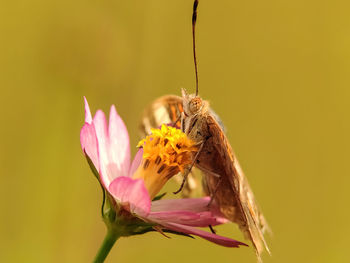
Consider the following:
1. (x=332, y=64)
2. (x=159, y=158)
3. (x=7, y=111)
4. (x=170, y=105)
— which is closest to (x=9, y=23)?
(x=7, y=111)

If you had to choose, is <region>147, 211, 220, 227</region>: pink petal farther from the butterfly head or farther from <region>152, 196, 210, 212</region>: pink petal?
the butterfly head

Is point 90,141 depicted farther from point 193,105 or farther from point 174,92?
point 174,92

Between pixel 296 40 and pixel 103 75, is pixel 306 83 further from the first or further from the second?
pixel 103 75

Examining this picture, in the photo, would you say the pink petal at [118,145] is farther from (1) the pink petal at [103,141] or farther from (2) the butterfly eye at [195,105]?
(2) the butterfly eye at [195,105]

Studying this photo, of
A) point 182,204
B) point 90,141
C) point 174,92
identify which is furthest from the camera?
point 174,92

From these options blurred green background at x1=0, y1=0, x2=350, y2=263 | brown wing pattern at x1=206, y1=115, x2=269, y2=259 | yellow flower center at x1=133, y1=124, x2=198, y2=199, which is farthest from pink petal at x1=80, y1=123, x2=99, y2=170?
blurred green background at x1=0, y1=0, x2=350, y2=263

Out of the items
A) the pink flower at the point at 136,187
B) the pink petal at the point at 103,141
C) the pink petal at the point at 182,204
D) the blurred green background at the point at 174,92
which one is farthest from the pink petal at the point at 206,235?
the blurred green background at the point at 174,92

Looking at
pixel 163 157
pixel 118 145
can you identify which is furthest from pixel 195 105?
pixel 118 145
